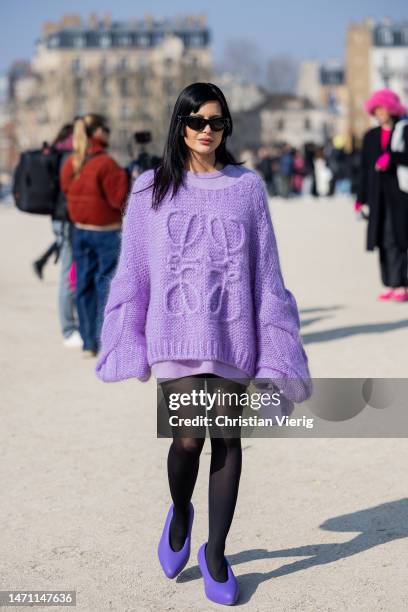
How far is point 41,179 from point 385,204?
11.6 feet

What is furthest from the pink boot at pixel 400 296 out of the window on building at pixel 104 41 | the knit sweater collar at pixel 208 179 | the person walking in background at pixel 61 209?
the window on building at pixel 104 41

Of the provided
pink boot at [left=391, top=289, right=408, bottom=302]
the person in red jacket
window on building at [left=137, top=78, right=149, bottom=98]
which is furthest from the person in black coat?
window on building at [left=137, top=78, right=149, bottom=98]

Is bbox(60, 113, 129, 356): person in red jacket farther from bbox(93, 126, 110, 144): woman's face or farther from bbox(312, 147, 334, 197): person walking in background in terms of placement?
bbox(312, 147, 334, 197): person walking in background

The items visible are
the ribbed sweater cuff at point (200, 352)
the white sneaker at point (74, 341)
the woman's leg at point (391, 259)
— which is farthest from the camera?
the woman's leg at point (391, 259)

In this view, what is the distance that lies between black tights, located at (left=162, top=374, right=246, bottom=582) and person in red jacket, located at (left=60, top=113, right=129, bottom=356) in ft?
15.1

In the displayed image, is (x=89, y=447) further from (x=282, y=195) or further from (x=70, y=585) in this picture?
(x=282, y=195)

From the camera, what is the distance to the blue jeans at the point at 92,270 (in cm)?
930

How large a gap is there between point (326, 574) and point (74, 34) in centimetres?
15476

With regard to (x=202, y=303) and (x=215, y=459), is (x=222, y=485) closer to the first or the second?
(x=215, y=459)

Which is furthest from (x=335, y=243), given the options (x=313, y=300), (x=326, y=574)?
(x=326, y=574)

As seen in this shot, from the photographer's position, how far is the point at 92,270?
→ 9508 mm

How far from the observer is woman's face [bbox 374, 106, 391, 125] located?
1166 cm

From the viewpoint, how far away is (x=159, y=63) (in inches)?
5969

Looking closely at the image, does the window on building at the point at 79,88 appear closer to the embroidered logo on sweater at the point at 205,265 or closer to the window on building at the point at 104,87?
the window on building at the point at 104,87
